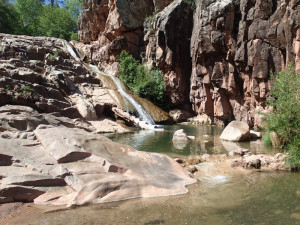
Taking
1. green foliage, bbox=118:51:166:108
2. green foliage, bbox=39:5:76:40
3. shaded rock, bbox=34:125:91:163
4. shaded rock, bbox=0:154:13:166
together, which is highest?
green foliage, bbox=39:5:76:40

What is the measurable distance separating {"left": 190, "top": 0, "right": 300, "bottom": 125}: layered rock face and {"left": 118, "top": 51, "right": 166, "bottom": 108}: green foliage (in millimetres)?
3346

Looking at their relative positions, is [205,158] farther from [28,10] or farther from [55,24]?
[28,10]

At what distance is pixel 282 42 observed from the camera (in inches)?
691

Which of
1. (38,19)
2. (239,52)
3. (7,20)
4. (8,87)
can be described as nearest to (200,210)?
(8,87)

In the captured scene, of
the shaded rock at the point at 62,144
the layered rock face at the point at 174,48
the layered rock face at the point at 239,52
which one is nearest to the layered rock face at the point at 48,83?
the layered rock face at the point at 174,48

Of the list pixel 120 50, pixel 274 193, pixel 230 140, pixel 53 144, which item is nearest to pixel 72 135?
pixel 53 144

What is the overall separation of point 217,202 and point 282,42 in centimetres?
1560

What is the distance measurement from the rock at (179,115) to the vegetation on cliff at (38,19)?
25189 mm

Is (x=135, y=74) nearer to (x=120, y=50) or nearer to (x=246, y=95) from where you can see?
(x=120, y=50)

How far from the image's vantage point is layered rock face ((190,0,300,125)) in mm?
17578

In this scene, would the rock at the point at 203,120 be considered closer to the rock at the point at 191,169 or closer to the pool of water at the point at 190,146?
the pool of water at the point at 190,146

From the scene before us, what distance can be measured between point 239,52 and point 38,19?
42.1 metres

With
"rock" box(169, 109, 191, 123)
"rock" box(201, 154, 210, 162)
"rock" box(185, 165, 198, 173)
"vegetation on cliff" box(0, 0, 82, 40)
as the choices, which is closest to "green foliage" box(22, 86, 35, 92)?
"rock" box(201, 154, 210, 162)

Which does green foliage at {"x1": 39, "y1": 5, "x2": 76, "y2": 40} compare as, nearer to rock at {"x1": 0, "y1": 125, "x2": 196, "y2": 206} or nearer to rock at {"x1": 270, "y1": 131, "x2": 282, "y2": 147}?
rock at {"x1": 270, "y1": 131, "x2": 282, "y2": 147}
